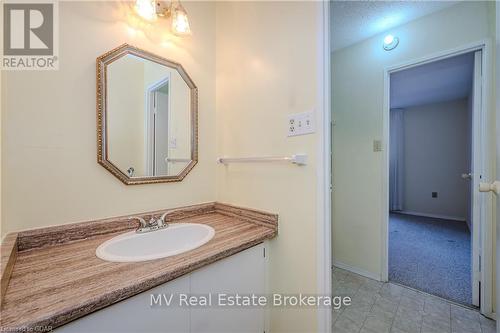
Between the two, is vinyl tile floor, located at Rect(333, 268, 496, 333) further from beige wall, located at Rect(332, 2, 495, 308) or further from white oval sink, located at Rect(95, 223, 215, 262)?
white oval sink, located at Rect(95, 223, 215, 262)

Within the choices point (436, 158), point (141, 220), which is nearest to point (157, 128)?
point (141, 220)

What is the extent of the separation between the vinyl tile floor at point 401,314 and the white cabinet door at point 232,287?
731 millimetres

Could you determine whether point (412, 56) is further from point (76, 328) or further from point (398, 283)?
point (76, 328)

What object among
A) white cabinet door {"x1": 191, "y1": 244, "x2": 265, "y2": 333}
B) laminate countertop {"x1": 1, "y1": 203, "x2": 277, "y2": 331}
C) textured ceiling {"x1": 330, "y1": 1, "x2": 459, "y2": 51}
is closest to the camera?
laminate countertop {"x1": 1, "y1": 203, "x2": 277, "y2": 331}

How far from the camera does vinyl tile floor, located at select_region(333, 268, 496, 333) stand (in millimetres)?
1364

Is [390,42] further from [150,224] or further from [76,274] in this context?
[76,274]

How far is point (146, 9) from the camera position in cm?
112

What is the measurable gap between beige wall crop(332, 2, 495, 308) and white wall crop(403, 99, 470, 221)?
304 centimetres

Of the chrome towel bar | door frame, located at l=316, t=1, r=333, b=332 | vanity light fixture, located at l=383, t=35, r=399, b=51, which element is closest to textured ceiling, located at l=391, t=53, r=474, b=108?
vanity light fixture, located at l=383, t=35, r=399, b=51

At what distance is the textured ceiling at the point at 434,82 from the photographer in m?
2.36

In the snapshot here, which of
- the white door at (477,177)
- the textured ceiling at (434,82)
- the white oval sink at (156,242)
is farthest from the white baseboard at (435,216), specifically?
the white oval sink at (156,242)

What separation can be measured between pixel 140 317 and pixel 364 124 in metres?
2.25

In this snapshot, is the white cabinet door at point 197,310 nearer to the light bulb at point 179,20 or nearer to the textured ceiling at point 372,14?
the light bulb at point 179,20

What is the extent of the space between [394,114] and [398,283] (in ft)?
12.9
